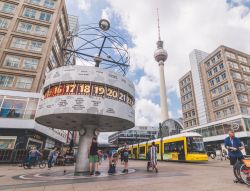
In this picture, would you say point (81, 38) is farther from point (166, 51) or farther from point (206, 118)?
point (166, 51)

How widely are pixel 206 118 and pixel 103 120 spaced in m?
48.9

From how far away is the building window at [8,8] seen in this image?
95.7 feet

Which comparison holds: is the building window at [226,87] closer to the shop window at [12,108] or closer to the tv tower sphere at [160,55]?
the tv tower sphere at [160,55]

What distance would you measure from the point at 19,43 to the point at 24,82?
288 inches

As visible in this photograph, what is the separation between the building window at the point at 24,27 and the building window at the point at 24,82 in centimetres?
923

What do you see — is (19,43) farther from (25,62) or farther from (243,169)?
(243,169)

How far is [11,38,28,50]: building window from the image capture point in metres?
27.0

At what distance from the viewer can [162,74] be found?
77625mm

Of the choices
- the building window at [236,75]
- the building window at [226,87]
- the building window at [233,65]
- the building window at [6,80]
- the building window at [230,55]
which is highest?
the building window at [230,55]

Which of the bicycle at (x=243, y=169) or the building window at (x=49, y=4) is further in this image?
the building window at (x=49, y=4)

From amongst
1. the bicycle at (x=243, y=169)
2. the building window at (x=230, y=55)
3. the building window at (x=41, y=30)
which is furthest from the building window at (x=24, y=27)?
the building window at (x=230, y=55)

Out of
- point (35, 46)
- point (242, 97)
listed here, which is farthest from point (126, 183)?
point (242, 97)

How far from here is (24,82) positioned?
2511cm

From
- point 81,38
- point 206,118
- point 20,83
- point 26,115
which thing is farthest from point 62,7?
point 206,118
